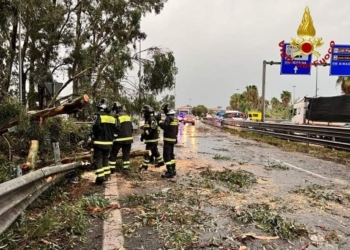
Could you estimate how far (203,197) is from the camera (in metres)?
5.36

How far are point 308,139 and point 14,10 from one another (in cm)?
1269

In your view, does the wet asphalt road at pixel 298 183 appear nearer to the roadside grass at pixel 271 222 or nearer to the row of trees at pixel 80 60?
the roadside grass at pixel 271 222

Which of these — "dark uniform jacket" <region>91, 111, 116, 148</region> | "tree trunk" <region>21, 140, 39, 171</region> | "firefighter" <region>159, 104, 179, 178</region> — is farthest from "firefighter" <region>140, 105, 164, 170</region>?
"tree trunk" <region>21, 140, 39, 171</region>

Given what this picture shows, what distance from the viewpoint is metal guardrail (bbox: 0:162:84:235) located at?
2865mm

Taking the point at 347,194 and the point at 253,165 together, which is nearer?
the point at 347,194

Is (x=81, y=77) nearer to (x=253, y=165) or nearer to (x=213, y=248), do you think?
(x=253, y=165)

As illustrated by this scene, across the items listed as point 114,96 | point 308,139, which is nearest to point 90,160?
point 114,96

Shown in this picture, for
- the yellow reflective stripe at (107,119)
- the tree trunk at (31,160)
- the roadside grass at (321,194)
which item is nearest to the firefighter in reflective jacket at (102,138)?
the yellow reflective stripe at (107,119)

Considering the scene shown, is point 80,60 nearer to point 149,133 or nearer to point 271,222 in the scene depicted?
point 149,133

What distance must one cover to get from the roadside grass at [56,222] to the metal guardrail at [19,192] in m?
0.21

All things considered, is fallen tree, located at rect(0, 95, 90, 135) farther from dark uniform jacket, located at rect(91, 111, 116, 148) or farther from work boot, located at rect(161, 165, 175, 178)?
work boot, located at rect(161, 165, 175, 178)

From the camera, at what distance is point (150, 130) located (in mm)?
7891

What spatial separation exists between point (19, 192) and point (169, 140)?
13.9 feet

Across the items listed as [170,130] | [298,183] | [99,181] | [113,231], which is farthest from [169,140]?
[113,231]
